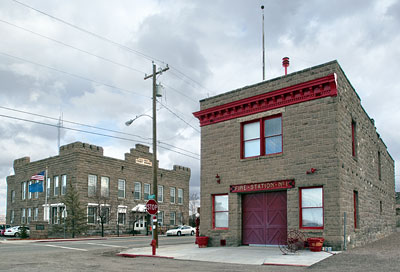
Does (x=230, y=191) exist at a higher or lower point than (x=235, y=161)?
lower

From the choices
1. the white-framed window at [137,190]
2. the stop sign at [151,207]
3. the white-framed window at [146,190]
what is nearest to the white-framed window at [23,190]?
the white-framed window at [137,190]

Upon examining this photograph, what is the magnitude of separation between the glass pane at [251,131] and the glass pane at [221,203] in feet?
10.8

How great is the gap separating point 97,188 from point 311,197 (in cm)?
3033

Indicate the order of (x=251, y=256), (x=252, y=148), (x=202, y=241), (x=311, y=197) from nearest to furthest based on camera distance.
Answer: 1. (x=251, y=256)
2. (x=311, y=197)
3. (x=252, y=148)
4. (x=202, y=241)

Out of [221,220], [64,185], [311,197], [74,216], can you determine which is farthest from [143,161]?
[311,197]

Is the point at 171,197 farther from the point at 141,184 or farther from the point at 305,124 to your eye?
the point at 305,124

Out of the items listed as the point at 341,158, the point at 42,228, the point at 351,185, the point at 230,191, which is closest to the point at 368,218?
the point at 351,185

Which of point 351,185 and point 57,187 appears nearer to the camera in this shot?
point 351,185

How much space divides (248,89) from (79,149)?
87.1 ft

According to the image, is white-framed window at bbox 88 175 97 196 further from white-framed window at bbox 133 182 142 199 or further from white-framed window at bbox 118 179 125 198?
white-framed window at bbox 133 182 142 199

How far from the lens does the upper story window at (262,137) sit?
69.6 ft

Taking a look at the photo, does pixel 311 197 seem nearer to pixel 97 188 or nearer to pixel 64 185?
pixel 97 188

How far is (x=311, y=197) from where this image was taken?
19359 mm

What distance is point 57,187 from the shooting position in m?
45.9
